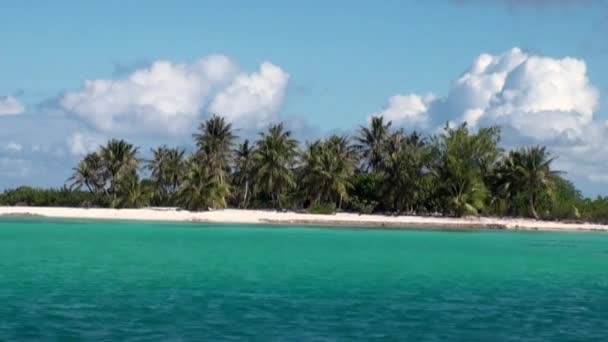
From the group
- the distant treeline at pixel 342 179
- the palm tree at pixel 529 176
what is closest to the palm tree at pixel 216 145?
the distant treeline at pixel 342 179

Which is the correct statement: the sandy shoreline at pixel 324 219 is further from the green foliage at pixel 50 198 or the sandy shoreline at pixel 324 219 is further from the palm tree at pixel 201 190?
the green foliage at pixel 50 198

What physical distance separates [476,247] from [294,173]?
133ft

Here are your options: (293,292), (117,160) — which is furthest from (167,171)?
(293,292)

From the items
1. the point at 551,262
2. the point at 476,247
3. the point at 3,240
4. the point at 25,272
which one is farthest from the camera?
the point at 476,247

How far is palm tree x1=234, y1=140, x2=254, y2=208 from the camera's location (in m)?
84.8

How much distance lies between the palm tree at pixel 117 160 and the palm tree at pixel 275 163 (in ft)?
46.9

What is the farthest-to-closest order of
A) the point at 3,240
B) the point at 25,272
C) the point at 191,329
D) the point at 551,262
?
1. the point at 3,240
2. the point at 551,262
3. the point at 25,272
4. the point at 191,329

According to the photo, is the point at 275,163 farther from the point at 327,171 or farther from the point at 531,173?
the point at 531,173

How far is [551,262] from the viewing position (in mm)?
34906

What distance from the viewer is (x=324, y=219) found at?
72125mm

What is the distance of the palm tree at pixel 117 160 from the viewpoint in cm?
8706

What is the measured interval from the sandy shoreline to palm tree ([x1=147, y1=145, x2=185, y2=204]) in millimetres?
11778

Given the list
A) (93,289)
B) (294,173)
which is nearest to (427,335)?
(93,289)

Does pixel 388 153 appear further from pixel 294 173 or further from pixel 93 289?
pixel 93 289
